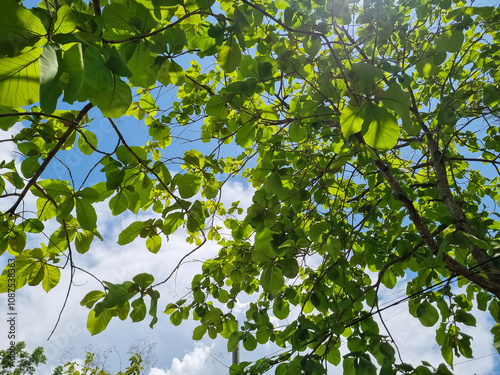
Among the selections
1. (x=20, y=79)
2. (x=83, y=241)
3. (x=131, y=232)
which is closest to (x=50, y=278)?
(x=83, y=241)

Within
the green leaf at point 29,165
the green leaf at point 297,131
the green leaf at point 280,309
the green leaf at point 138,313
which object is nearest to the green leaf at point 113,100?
the green leaf at point 138,313

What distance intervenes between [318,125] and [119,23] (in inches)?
39.7

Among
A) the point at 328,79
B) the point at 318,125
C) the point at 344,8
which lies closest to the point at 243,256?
the point at 318,125

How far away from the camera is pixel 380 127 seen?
2.21 ft

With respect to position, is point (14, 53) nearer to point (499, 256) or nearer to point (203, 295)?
point (499, 256)

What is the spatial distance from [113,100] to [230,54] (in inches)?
17.0

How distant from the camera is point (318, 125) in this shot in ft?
5.12

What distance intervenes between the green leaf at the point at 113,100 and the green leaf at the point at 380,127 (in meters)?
0.47

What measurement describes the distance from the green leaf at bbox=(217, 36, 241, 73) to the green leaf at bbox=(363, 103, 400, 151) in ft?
1.52

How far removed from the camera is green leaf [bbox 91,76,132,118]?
0.62 metres

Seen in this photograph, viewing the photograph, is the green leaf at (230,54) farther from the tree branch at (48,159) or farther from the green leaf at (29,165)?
the green leaf at (29,165)

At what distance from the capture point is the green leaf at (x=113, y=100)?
62 cm

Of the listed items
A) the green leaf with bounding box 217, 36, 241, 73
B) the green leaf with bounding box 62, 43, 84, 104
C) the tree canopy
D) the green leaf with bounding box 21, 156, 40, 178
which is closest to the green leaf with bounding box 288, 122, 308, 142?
the tree canopy

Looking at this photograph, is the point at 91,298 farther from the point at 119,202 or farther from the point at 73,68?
the point at 73,68
